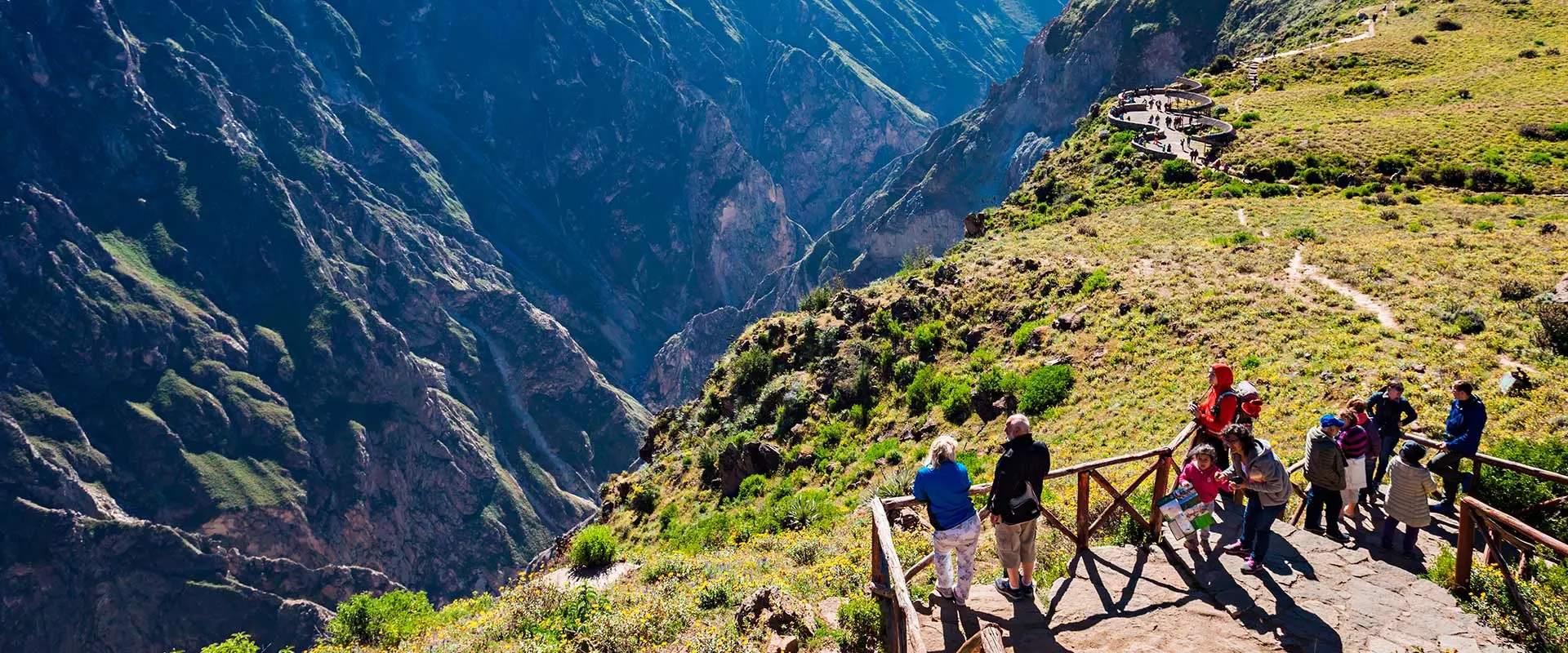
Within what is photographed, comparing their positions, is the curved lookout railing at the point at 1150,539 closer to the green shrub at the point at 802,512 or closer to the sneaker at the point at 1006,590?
the sneaker at the point at 1006,590

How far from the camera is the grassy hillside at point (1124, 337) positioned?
12.6 m

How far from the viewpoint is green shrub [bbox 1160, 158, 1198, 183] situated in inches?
1578

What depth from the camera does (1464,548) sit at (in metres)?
7.71

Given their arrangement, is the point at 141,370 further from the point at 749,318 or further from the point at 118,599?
the point at 749,318

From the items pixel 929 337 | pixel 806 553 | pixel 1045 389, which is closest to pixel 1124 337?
pixel 1045 389

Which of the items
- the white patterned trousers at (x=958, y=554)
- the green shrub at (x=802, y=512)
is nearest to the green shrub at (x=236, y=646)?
the green shrub at (x=802, y=512)

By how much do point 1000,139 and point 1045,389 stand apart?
404 ft

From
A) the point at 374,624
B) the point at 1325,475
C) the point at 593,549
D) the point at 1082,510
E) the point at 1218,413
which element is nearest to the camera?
the point at 1082,510

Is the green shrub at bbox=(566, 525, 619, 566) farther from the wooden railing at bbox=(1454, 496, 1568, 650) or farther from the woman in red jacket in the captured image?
the wooden railing at bbox=(1454, 496, 1568, 650)

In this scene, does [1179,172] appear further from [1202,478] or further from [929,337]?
[1202,478]

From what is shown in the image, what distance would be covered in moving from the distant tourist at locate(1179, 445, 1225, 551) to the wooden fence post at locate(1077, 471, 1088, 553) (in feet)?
3.52

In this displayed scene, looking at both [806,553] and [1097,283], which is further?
[1097,283]

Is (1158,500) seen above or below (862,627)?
below

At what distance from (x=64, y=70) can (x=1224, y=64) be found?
18022cm
